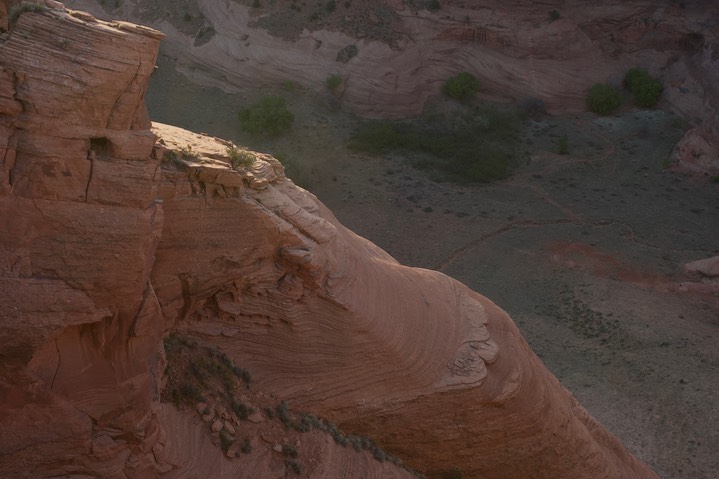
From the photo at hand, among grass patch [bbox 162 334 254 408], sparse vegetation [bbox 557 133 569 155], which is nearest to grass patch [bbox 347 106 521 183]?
sparse vegetation [bbox 557 133 569 155]

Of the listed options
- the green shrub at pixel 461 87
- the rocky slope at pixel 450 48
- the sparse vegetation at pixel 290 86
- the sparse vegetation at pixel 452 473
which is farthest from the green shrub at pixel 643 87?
the sparse vegetation at pixel 452 473

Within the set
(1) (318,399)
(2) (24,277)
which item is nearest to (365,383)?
(1) (318,399)

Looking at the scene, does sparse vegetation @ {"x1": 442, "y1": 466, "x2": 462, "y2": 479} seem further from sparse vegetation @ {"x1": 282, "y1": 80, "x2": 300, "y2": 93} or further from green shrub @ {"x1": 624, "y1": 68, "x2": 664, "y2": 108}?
green shrub @ {"x1": 624, "y1": 68, "x2": 664, "y2": 108}

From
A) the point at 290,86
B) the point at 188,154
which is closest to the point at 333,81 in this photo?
the point at 290,86

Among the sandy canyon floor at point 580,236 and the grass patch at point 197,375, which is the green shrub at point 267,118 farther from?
the grass patch at point 197,375

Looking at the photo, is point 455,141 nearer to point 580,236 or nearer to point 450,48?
point 450,48
